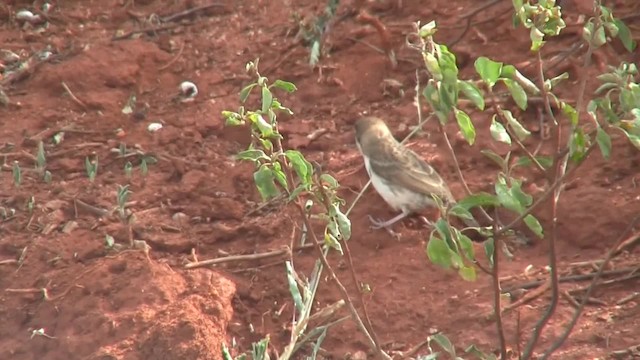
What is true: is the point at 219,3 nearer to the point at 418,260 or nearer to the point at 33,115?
the point at 33,115

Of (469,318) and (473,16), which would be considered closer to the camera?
(469,318)

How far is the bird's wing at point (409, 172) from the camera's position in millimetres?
6086

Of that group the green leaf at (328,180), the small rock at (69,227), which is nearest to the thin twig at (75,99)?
the small rock at (69,227)

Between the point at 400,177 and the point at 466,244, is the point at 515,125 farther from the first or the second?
the point at 400,177

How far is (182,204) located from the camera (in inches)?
249

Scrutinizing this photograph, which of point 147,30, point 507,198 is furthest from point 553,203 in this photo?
point 147,30

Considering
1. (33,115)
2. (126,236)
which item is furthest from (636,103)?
(33,115)

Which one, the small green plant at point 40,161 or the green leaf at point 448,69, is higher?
the green leaf at point 448,69

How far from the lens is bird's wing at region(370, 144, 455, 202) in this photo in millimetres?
6086

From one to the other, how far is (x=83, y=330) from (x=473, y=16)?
336cm

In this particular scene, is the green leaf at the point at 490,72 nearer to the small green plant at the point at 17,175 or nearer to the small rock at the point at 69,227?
the small rock at the point at 69,227

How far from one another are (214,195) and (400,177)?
104cm

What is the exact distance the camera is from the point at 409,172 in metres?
6.25

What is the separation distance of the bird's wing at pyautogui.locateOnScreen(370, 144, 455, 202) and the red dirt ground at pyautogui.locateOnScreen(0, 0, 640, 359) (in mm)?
186
